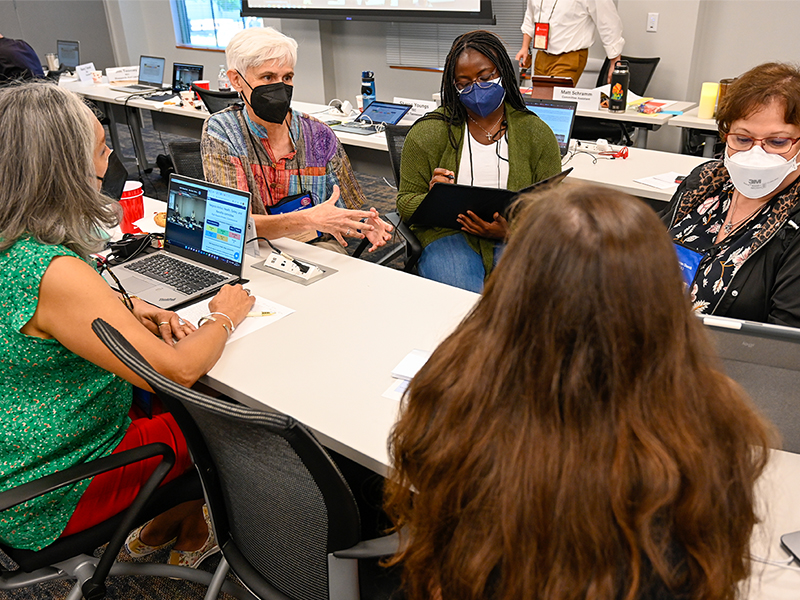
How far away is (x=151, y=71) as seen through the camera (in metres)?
5.50

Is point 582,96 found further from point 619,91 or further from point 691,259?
point 691,259

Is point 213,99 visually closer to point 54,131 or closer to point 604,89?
point 604,89

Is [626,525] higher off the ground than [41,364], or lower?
higher

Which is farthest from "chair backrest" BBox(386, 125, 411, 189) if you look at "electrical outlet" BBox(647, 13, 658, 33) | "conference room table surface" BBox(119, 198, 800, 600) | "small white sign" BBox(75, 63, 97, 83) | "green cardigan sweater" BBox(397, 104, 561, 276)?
"small white sign" BBox(75, 63, 97, 83)

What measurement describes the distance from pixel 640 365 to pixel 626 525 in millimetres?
157

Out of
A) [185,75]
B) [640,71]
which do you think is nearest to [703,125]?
[640,71]

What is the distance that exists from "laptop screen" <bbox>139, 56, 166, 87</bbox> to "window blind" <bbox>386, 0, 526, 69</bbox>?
217 cm

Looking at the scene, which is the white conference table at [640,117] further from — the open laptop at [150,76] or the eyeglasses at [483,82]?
the open laptop at [150,76]

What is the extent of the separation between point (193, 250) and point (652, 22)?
4221 mm

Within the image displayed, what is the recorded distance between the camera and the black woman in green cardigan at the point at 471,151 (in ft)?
7.00

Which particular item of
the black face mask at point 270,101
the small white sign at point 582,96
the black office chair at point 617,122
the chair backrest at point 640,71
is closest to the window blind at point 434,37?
the black office chair at point 617,122

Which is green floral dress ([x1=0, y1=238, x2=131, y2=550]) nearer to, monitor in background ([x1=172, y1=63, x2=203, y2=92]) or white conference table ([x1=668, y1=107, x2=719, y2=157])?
white conference table ([x1=668, y1=107, x2=719, y2=157])

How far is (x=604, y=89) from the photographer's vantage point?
3.72 metres

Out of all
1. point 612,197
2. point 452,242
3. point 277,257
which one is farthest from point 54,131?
point 452,242
